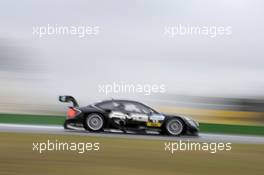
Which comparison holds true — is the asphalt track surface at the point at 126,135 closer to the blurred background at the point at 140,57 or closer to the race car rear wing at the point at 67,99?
the blurred background at the point at 140,57

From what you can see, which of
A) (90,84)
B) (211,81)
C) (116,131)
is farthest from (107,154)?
(211,81)

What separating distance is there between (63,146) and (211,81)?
4.59 ft

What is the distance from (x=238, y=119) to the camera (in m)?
4.21

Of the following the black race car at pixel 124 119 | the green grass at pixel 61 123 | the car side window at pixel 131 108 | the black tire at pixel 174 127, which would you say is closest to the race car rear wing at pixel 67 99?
the black race car at pixel 124 119

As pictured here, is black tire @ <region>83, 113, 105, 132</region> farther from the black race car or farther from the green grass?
the green grass

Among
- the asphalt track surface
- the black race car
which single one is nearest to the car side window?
the black race car

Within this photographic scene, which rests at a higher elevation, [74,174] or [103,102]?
[103,102]

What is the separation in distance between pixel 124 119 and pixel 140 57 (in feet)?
1.85

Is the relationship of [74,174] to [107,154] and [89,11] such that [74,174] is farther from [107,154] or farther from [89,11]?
[89,11]

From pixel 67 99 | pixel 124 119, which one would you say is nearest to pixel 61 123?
pixel 67 99

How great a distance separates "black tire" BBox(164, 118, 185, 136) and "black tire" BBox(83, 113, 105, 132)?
1.87ft

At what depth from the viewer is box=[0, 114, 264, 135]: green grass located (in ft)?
13.8

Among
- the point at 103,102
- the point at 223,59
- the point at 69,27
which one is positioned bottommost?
the point at 103,102

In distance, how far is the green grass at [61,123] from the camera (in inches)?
166
